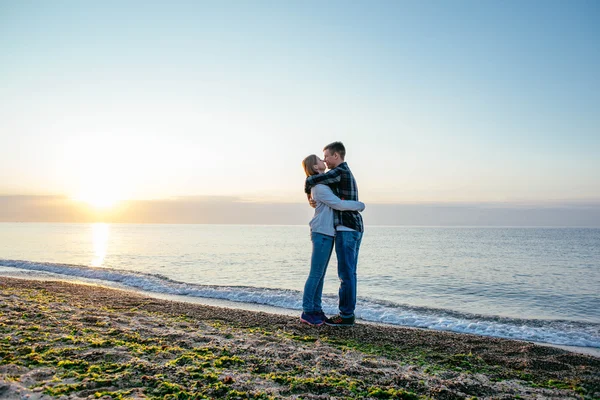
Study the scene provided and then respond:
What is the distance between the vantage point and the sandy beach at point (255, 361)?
3.42 m

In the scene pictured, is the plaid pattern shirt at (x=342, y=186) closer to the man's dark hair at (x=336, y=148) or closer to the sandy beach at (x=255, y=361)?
the man's dark hair at (x=336, y=148)

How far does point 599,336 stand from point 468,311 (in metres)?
3.34

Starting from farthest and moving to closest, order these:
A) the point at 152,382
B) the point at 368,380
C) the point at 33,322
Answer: the point at 33,322 → the point at 368,380 → the point at 152,382

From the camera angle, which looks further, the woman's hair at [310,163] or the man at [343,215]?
the woman's hair at [310,163]

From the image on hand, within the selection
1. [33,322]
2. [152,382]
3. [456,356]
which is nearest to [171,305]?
[33,322]

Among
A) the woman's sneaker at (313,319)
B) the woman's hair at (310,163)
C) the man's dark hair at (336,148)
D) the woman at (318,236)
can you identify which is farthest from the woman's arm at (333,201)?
the woman's sneaker at (313,319)

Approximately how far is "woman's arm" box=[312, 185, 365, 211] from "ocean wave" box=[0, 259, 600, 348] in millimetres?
4222

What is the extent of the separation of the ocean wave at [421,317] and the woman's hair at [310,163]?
462 centimetres

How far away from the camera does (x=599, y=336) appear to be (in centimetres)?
810

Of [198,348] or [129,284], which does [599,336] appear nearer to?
[198,348]

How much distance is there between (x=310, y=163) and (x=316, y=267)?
1680 mm

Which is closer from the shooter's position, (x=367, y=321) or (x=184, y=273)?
(x=367, y=321)

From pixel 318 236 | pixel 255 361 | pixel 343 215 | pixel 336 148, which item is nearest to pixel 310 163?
pixel 336 148

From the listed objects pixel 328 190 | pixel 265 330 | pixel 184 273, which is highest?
pixel 328 190
